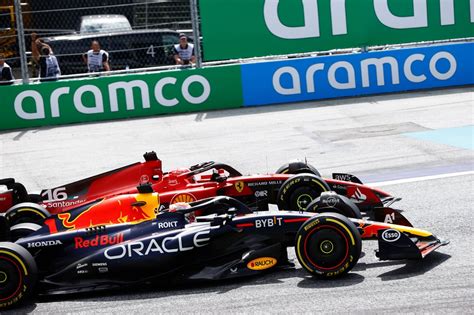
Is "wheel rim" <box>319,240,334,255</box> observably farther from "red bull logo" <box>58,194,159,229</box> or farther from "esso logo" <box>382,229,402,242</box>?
"red bull logo" <box>58,194,159,229</box>

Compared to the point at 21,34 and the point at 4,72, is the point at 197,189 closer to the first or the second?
the point at 21,34

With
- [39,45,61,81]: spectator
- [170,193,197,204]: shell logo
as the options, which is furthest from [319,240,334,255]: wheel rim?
[39,45,61,81]: spectator

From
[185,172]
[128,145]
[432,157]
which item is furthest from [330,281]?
[128,145]

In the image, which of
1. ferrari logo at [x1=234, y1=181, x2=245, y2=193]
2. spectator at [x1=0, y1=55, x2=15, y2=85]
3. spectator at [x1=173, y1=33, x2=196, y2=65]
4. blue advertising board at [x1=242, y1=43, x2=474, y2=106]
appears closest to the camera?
ferrari logo at [x1=234, y1=181, x2=245, y2=193]

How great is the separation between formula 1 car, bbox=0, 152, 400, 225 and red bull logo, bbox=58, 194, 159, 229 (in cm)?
86

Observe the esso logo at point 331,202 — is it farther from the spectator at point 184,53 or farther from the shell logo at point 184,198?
the spectator at point 184,53

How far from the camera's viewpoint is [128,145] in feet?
51.1

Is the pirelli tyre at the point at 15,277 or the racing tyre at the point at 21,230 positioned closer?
the pirelli tyre at the point at 15,277

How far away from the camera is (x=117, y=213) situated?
8.37 m

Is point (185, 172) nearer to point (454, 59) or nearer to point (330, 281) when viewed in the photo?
point (330, 281)

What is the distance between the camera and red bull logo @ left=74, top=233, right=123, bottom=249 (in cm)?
796

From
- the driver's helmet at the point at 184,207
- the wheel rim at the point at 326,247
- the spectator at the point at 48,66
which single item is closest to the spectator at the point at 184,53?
the spectator at the point at 48,66

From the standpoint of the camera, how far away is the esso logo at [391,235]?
25.3 feet

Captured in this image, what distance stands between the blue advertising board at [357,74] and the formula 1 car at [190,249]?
34.2 ft
